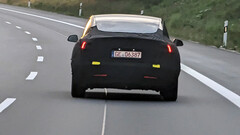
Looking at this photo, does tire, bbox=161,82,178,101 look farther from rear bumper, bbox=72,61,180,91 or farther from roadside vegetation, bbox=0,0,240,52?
roadside vegetation, bbox=0,0,240,52

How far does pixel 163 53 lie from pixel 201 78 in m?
4.05

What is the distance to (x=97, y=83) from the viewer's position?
10445 mm

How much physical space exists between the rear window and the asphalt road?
1.16m

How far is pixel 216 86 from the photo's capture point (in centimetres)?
1302

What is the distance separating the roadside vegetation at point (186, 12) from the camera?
29.8 m

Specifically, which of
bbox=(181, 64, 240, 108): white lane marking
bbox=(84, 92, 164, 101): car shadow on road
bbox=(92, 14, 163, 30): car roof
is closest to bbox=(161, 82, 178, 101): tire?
bbox=(84, 92, 164, 101): car shadow on road

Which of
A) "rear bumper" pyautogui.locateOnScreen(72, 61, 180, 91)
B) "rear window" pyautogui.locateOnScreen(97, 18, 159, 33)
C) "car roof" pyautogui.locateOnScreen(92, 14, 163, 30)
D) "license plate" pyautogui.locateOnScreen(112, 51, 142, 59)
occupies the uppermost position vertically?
"car roof" pyautogui.locateOnScreen(92, 14, 163, 30)

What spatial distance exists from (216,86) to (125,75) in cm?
325

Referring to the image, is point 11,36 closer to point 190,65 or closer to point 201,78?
point 190,65

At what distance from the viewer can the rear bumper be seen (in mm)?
10336

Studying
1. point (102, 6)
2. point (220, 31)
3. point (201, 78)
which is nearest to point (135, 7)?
point (102, 6)

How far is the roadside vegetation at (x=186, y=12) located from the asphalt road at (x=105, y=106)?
9.93 m

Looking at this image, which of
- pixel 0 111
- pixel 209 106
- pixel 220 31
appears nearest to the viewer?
pixel 0 111

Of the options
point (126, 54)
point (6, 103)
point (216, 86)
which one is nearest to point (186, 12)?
point (216, 86)
